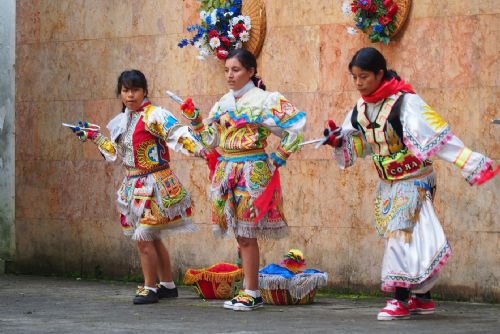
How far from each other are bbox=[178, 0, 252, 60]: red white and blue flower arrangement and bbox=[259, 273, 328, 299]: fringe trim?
2.51m

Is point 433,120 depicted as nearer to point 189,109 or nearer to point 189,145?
point 189,109

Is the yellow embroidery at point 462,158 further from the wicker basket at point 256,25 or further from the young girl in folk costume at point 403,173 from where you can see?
the wicker basket at point 256,25

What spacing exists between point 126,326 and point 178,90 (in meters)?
4.16

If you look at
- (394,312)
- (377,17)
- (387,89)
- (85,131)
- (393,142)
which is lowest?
(394,312)

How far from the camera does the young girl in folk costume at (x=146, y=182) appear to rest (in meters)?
10.2

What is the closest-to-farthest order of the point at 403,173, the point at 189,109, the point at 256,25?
the point at 403,173 → the point at 189,109 → the point at 256,25

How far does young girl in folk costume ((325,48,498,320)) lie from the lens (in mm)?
8602

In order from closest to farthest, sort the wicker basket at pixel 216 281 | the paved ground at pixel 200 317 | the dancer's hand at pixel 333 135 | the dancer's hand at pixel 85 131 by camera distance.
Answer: the paved ground at pixel 200 317
the dancer's hand at pixel 333 135
the wicker basket at pixel 216 281
the dancer's hand at pixel 85 131

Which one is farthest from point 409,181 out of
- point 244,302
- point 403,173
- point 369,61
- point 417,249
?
point 244,302

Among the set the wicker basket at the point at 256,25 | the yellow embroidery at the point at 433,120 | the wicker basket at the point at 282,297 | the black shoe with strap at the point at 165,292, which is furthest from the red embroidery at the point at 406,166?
the wicker basket at the point at 256,25

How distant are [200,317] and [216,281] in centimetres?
131

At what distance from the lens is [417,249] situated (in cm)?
868

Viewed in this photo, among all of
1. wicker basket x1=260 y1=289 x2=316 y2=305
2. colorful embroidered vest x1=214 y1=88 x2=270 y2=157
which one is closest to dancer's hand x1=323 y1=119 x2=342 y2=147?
colorful embroidered vest x1=214 y1=88 x2=270 y2=157

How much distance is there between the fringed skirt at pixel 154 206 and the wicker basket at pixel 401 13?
87.9 inches
